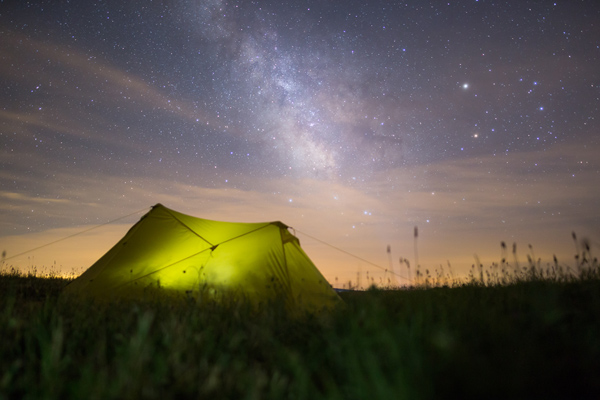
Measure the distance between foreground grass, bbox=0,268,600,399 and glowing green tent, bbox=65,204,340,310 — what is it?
2.49m

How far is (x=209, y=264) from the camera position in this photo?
6340mm

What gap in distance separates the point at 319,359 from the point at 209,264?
401cm

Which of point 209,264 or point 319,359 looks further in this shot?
point 209,264

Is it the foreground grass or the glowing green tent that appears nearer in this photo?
the foreground grass

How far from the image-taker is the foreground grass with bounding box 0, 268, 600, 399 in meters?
1.93

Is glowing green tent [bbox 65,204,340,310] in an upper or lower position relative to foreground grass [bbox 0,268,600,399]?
upper

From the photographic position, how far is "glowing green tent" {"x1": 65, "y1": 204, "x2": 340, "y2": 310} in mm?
6035

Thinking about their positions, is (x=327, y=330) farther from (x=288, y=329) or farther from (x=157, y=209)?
(x=157, y=209)

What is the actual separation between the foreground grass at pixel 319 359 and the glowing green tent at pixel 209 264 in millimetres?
2495

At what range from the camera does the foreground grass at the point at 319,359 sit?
1935mm

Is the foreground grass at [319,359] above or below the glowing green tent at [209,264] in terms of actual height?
below

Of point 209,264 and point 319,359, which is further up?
point 209,264

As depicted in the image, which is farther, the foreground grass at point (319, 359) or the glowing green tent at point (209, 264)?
the glowing green tent at point (209, 264)

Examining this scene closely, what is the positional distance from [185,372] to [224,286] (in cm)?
373
